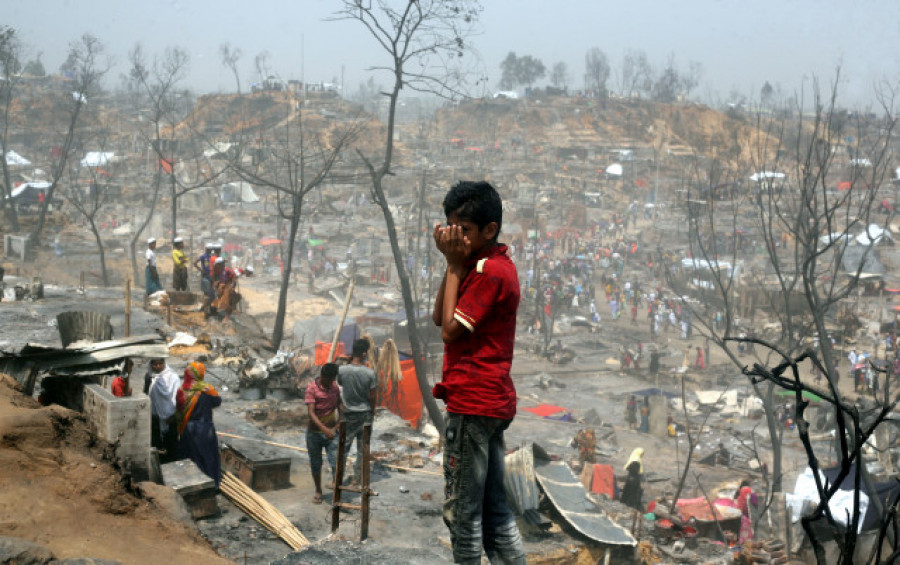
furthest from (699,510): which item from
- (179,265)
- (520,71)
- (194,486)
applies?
(520,71)

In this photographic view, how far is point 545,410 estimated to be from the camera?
61.2ft

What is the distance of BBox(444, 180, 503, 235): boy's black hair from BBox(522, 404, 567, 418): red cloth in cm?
1586

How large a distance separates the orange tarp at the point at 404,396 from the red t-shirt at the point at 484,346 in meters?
10.3

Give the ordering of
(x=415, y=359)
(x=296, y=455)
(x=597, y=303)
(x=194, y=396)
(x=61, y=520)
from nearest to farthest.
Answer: (x=61, y=520)
(x=194, y=396)
(x=296, y=455)
(x=415, y=359)
(x=597, y=303)

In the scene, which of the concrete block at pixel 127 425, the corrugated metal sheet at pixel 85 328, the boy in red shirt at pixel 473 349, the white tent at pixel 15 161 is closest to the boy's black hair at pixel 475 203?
the boy in red shirt at pixel 473 349

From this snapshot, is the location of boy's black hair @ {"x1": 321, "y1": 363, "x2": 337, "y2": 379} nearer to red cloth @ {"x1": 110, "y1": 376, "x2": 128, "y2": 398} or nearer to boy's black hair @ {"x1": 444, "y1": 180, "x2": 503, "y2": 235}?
red cloth @ {"x1": 110, "y1": 376, "x2": 128, "y2": 398}

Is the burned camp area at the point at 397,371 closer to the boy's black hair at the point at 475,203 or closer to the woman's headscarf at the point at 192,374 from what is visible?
the woman's headscarf at the point at 192,374

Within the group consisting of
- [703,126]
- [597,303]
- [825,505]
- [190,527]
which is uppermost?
[703,126]

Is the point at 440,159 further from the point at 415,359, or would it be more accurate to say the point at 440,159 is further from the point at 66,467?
the point at 66,467

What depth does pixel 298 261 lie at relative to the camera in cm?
3594

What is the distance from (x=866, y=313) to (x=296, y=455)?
25252 millimetres

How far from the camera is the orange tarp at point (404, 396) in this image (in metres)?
12.9

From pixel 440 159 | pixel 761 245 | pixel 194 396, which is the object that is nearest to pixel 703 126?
pixel 440 159

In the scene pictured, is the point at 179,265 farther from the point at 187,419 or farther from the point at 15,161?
the point at 15,161
